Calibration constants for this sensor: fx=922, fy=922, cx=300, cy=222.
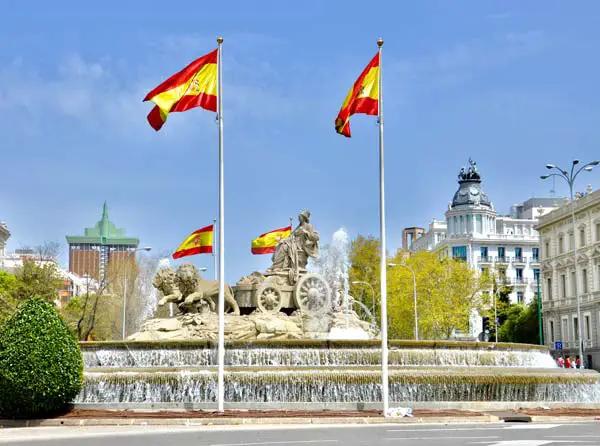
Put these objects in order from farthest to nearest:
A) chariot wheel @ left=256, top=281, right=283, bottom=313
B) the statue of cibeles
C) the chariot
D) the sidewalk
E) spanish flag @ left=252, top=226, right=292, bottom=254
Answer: spanish flag @ left=252, top=226, right=292, bottom=254 < the statue of cibeles < the chariot < chariot wheel @ left=256, top=281, right=283, bottom=313 < the sidewalk

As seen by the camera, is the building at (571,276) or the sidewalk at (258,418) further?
the building at (571,276)

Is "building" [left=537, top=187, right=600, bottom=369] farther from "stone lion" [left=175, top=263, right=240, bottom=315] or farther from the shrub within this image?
the shrub

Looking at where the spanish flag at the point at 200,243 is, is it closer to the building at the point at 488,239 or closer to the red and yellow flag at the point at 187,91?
the red and yellow flag at the point at 187,91

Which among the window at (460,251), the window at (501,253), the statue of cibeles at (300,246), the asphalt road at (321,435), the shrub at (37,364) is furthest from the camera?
the window at (501,253)

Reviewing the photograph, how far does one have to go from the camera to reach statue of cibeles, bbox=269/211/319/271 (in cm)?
3338

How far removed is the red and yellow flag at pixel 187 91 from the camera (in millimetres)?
23609

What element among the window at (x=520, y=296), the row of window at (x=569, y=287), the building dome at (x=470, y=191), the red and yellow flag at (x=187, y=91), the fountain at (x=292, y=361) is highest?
the building dome at (x=470, y=191)

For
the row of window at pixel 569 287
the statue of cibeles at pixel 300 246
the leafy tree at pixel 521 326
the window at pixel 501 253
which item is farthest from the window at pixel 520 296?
the statue of cibeles at pixel 300 246

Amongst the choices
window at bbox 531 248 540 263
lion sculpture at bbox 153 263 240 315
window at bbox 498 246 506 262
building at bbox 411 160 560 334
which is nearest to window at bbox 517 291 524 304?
building at bbox 411 160 560 334

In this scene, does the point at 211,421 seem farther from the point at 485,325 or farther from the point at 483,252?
the point at 483,252

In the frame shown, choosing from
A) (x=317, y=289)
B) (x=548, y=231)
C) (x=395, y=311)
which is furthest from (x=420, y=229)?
(x=317, y=289)

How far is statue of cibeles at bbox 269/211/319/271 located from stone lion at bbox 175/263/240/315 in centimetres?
259

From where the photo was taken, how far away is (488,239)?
11144cm

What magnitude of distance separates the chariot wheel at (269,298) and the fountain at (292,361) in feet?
0.12
